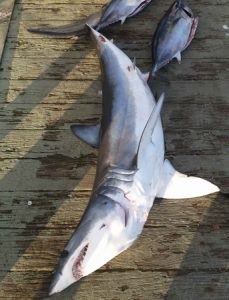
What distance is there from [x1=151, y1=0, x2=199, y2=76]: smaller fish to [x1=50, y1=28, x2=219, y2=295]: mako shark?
0.36 meters

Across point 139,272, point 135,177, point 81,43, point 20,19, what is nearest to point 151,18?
point 81,43

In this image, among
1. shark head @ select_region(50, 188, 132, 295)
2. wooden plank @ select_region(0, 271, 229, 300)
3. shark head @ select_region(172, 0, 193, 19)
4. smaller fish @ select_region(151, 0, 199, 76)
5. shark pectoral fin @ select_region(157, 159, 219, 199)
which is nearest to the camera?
shark head @ select_region(50, 188, 132, 295)

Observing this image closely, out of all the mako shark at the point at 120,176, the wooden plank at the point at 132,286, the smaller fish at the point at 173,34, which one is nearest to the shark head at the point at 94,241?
the mako shark at the point at 120,176

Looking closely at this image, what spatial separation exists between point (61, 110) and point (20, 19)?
2.95 feet

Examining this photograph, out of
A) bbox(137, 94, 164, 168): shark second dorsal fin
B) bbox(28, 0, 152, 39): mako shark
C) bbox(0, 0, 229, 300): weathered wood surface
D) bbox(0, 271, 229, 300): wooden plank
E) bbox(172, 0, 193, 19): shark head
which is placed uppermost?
bbox(172, 0, 193, 19): shark head

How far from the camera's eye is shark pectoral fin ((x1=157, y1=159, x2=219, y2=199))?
2.05m

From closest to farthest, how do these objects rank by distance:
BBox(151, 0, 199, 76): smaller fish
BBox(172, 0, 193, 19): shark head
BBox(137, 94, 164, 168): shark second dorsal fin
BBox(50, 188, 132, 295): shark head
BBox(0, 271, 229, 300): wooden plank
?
BBox(50, 188, 132, 295): shark head < BBox(0, 271, 229, 300): wooden plank < BBox(137, 94, 164, 168): shark second dorsal fin < BBox(151, 0, 199, 76): smaller fish < BBox(172, 0, 193, 19): shark head

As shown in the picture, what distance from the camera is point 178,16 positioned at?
280cm

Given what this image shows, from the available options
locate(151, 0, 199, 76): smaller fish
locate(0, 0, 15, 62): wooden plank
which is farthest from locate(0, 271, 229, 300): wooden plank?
locate(0, 0, 15, 62): wooden plank

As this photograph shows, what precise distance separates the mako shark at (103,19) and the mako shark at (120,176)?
52cm

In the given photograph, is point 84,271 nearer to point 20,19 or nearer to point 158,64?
point 158,64

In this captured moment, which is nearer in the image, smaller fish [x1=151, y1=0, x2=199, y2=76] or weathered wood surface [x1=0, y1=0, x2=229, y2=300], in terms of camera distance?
weathered wood surface [x1=0, y1=0, x2=229, y2=300]

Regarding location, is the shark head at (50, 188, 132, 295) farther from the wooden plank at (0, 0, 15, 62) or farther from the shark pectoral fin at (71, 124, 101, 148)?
the wooden plank at (0, 0, 15, 62)

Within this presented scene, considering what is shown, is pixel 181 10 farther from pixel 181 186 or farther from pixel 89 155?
pixel 181 186
